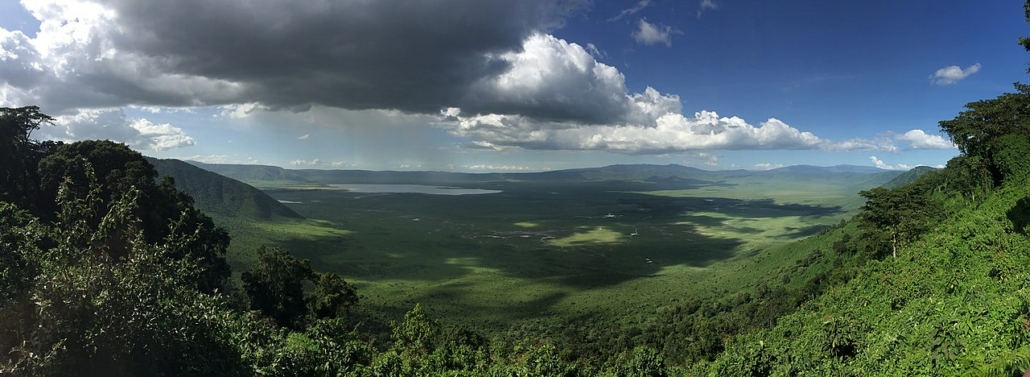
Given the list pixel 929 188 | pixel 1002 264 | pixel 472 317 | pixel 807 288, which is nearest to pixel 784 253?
pixel 929 188

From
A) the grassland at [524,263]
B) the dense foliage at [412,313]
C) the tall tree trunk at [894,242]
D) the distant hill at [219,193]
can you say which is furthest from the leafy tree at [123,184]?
the distant hill at [219,193]

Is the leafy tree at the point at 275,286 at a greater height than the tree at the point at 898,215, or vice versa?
the tree at the point at 898,215

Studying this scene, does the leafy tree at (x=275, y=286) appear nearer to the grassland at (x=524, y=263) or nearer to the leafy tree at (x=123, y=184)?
the leafy tree at (x=123, y=184)

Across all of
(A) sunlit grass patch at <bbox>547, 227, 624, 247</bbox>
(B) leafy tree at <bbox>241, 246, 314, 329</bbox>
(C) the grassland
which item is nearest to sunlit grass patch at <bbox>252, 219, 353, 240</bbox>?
(C) the grassland

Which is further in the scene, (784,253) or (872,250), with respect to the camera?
(784,253)

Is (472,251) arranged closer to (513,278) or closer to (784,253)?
(513,278)

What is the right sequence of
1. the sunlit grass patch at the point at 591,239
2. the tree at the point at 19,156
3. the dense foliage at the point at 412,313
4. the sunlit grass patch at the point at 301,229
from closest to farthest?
the dense foliage at the point at 412,313
the tree at the point at 19,156
the sunlit grass patch at the point at 301,229
the sunlit grass patch at the point at 591,239

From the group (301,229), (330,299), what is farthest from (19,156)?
(301,229)

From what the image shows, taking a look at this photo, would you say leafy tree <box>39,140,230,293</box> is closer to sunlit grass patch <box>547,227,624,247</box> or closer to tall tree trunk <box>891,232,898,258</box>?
tall tree trunk <box>891,232,898,258</box>
